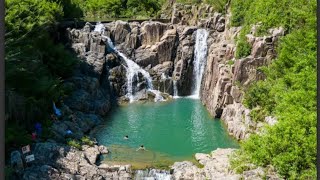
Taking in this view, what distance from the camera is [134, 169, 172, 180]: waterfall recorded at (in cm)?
1886

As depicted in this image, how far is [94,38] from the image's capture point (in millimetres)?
36344

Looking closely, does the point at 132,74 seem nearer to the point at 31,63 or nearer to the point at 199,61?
the point at 199,61

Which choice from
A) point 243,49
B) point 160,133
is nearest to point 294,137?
point 160,133

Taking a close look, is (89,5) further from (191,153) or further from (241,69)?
(191,153)

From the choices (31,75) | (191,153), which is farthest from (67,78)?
(191,153)

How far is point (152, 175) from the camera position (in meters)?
19.0

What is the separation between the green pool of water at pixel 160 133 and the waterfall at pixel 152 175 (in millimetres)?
1045

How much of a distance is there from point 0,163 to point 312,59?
19.1 metres

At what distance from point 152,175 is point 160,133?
300 inches

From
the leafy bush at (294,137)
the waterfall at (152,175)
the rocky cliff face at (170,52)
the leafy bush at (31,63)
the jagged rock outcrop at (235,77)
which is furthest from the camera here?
the rocky cliff face at (170,52)

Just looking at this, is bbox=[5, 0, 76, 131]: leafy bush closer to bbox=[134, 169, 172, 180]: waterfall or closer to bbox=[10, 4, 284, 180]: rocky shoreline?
bbox=[10, 4, 284, 180]: rocky shoreline

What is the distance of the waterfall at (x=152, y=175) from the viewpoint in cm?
1886

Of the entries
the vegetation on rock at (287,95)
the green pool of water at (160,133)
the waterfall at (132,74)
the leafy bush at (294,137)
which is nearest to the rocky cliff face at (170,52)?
the waterfall at (132,74)

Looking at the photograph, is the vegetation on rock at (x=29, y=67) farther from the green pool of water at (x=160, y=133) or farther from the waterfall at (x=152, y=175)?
the waterfall at (x=152, y=175)
